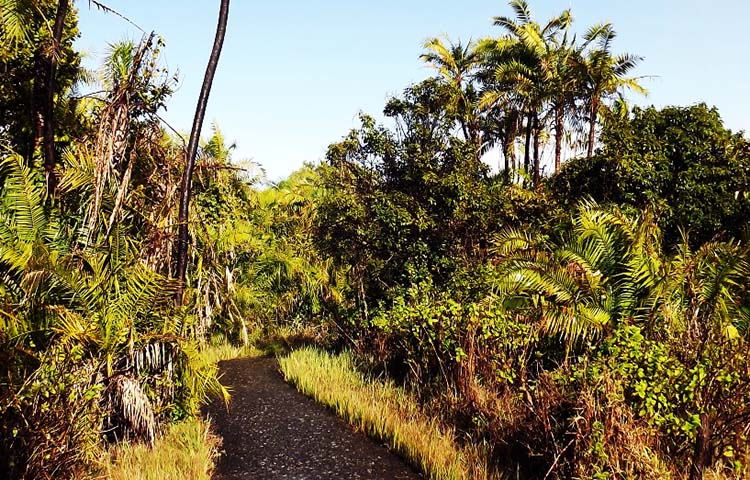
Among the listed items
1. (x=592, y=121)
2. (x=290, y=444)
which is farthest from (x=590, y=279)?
(x=592, y=121)

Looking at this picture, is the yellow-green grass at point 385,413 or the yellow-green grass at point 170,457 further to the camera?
the yellow-green grass at point 385,413

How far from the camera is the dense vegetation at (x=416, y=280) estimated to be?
4715mm

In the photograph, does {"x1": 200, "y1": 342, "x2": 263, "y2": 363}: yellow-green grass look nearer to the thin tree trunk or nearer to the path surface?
the path surface

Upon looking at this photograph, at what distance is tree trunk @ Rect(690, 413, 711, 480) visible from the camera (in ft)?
14.9

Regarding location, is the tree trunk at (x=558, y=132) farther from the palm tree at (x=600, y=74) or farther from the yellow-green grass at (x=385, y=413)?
the yellow-green grass at (x=385, y=413)

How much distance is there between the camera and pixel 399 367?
991cm

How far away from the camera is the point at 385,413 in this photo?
7688 millimetres

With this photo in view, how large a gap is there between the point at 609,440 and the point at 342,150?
27.7 feet

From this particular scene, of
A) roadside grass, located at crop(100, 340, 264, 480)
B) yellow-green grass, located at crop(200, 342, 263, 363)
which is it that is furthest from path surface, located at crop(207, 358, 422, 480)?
yellow-green grass, located at crop(200, 342, 263, 363)

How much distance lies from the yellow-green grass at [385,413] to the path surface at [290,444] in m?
0.18

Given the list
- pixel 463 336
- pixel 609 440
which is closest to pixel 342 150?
pixel 463 336

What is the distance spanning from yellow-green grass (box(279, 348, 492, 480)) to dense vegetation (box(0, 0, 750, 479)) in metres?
0.31

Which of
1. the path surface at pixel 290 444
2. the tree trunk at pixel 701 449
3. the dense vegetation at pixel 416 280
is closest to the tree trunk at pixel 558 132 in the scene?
the dense vegetation at pixel 416 280

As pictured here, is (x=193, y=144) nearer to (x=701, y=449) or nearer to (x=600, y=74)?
(x=701, y=449)
